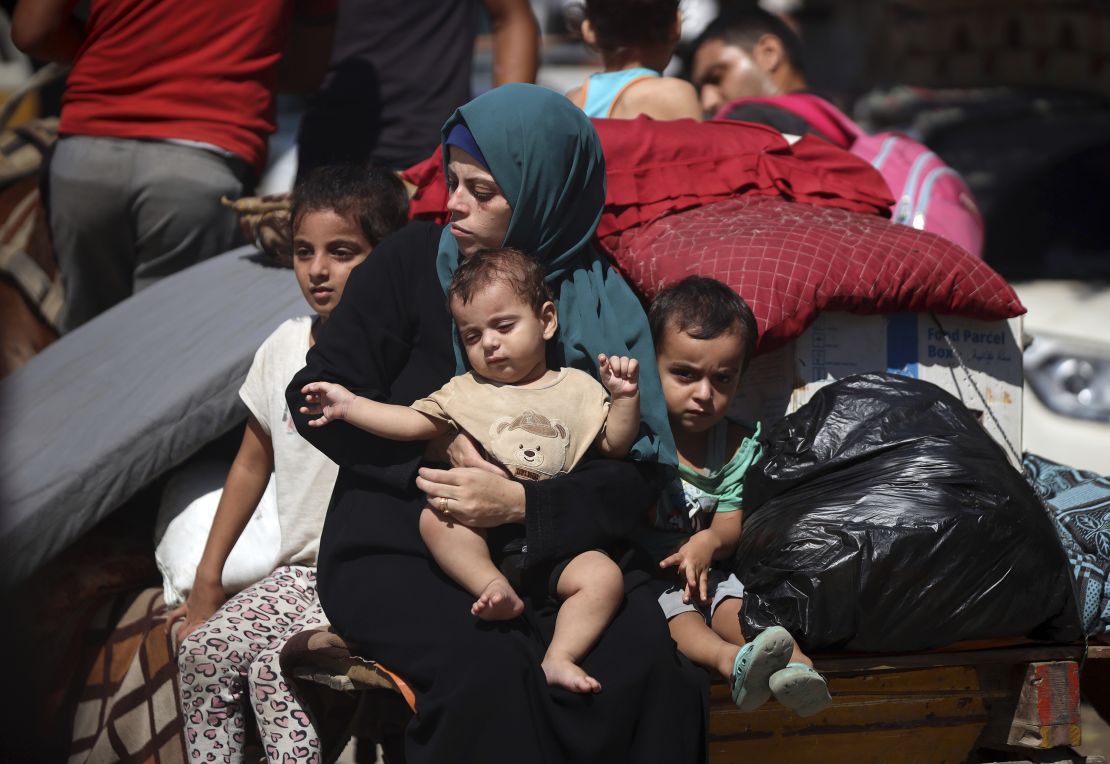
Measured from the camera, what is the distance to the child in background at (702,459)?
2.84m

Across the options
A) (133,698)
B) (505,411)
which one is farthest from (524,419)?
(133,698)

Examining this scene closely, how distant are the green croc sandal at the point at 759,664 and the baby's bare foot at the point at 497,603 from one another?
1.51ft

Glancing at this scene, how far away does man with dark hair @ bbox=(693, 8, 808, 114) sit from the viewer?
484 cm

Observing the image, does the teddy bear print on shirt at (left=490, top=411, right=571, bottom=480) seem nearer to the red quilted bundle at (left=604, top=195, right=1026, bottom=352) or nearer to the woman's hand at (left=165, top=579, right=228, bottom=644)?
the red quilted bundle at (left=604, top=195, right=1026, bottom=352)

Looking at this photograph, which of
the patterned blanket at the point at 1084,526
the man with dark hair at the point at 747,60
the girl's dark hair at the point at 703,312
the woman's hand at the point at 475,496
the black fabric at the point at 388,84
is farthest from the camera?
the man with dark hair at the point at 747,60

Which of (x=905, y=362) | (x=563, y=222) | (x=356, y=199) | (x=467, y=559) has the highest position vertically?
(x=563, y=222)

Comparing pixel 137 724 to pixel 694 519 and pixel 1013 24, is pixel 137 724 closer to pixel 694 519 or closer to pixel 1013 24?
pixel 694 519

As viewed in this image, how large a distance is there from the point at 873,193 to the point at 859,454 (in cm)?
107

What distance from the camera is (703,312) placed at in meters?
2.96

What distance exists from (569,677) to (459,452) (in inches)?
21.2

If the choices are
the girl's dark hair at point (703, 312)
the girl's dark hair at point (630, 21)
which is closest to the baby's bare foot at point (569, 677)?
the girl's dark hair at point (703, 312)

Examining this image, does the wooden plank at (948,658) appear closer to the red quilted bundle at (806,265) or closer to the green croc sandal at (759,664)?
the green croc sandal at (759,664)

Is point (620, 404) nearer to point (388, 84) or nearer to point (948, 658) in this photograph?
point (948, 658)

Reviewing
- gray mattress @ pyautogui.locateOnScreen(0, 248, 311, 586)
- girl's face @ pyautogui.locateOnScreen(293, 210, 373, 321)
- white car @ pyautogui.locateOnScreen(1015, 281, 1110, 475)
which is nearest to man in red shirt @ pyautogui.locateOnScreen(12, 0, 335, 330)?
gray mattress @ pyautogui.locateOnScreen(0, 248, 311, 586)
